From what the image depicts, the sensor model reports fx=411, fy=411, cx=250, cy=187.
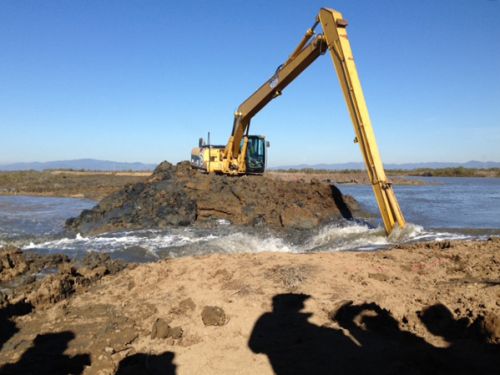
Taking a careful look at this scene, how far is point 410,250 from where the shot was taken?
7.94m

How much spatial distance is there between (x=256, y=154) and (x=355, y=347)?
49.4 feet

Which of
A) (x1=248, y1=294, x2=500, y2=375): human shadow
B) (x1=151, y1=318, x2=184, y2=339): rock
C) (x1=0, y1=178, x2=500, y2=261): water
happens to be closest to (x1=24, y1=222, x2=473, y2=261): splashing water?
(x1=0, y1=178, x2=500, y2=261): water

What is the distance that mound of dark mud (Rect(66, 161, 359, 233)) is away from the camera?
1407 centimetres

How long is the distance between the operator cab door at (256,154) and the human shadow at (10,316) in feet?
44.7

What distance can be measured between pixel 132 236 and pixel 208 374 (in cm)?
915

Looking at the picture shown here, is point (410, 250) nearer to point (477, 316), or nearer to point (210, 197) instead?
point (477, 316)

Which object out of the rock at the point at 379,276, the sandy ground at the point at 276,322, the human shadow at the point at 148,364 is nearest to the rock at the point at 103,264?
the sandy ground at the point at 276,322

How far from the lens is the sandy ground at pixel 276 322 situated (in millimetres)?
4121

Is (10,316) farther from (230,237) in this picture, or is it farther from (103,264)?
(230,237)

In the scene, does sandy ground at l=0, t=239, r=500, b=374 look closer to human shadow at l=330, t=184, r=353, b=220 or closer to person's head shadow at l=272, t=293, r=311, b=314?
person's head shadow at l=272, t=293, r=311, b=314

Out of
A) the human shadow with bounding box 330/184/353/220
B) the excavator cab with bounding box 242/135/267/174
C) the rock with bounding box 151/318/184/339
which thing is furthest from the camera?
the excavator cab with bounding box 242/135/267/174

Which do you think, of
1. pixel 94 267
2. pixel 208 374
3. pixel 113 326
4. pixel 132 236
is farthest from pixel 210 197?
pixel 208 374

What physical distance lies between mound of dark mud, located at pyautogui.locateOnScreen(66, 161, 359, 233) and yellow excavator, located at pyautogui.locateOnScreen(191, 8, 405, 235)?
7.78 feet

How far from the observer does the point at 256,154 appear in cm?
1895
